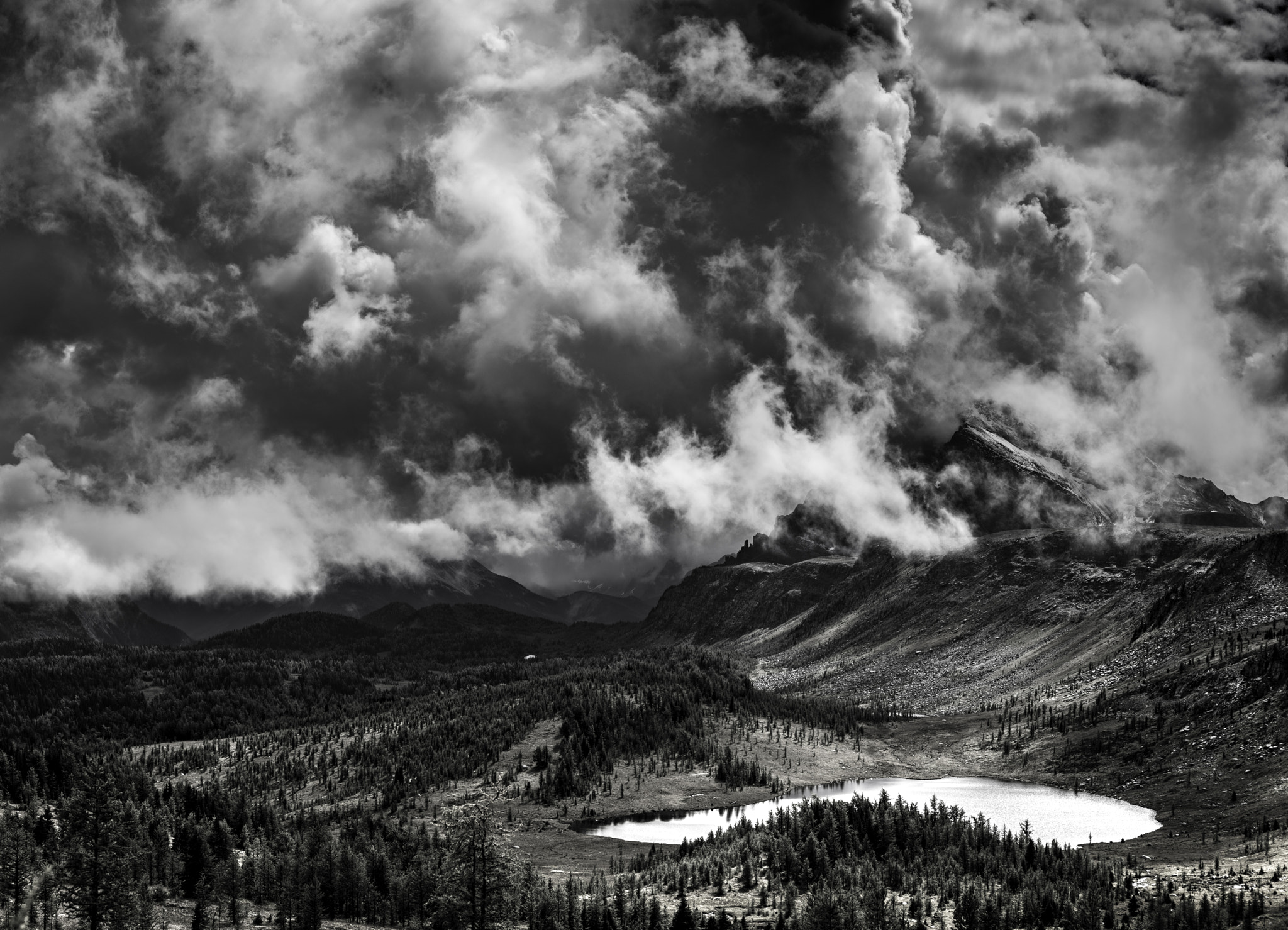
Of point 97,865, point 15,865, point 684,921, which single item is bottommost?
point 684,921

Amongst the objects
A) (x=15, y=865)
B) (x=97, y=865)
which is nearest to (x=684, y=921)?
(x=97, y=865)

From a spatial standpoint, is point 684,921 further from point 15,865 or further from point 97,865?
A: point 15,865

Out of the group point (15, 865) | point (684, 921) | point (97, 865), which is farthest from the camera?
point (684, 921)

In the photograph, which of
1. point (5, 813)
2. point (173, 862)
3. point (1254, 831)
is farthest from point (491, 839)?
point (1254, 831)

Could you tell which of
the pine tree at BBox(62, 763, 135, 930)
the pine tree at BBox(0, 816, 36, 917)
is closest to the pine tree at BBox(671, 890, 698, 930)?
the pine tree at BBox(62, 763, 135, 930)

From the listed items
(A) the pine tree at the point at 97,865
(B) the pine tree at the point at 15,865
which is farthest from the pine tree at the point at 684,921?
(B) the pine tree at the point at 15,865

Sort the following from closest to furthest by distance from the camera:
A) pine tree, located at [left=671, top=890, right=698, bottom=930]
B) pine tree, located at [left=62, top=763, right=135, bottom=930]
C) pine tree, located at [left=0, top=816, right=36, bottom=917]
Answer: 1. pine tree, located at [left=62, top=763, right=135, bottom=930]
2. pine tree, located at [left=0, top=816, right=36, bottom=917]
3. pine tree, located at [left=671, top=890, right=698, bottom=930]

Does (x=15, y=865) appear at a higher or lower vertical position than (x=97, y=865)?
lower

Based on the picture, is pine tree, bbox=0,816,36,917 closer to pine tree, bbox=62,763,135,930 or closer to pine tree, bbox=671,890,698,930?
pine tree, bbox=62,763,135,930

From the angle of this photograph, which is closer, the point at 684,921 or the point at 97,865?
the point at 97,865

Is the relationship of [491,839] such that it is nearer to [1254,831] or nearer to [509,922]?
[509,922]

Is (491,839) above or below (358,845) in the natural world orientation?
above
